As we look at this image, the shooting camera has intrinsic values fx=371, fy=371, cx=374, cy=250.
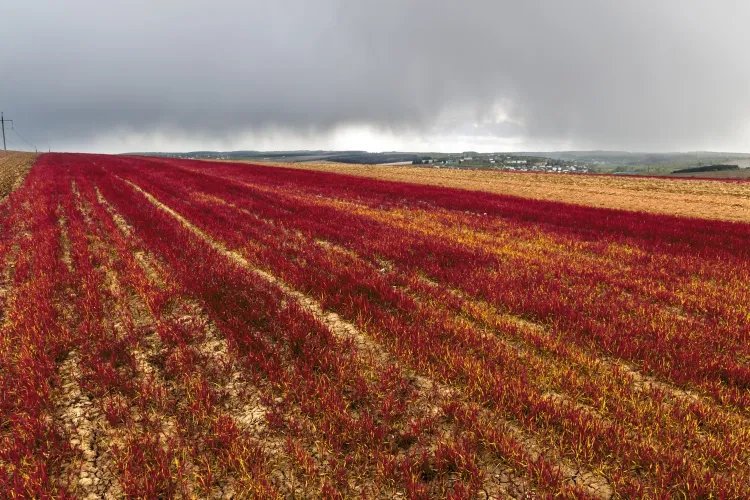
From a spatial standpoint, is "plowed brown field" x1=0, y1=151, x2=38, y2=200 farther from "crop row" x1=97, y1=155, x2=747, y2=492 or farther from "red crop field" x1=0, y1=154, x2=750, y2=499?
"red crop field" x1=0, y1=154, x2=750, y2=499

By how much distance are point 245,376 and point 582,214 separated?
17117 mm

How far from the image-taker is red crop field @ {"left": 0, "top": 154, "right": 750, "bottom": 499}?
9.71ft

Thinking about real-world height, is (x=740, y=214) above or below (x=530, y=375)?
above

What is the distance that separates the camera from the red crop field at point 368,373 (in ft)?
9.71

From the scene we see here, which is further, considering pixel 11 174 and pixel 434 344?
pixel 11 174

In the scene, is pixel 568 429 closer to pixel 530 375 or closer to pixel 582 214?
pixel 530 375

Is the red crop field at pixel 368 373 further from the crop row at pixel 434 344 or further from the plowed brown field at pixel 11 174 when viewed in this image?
the plowed brown field at pixel 11 174

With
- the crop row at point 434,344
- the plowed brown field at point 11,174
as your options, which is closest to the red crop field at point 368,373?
the crop row at point 434,344

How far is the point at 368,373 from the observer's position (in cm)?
435

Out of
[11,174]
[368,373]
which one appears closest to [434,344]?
[368,373]

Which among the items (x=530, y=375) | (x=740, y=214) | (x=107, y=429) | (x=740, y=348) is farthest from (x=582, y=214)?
(x=107, y=429)

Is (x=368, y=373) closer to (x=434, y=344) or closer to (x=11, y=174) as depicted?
(x=434, y=344)

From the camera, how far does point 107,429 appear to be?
11.3 feet

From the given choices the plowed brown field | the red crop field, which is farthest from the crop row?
the plowed brown field
